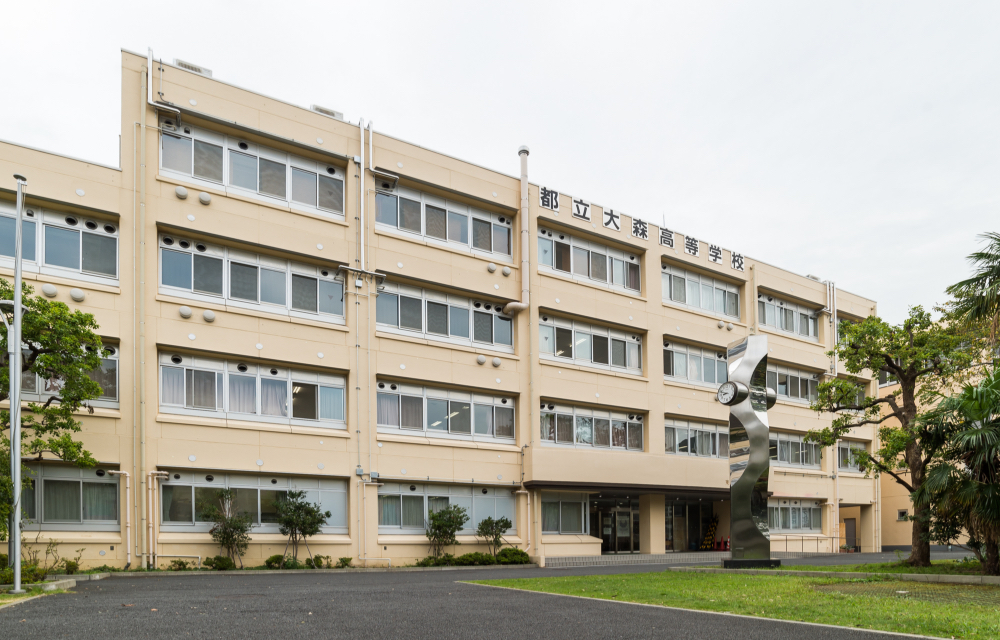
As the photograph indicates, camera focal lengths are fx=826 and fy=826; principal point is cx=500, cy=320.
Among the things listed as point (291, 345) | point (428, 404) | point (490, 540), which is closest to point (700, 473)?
point (490, 540)

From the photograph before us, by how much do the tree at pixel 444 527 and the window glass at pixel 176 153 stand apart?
13183 mm

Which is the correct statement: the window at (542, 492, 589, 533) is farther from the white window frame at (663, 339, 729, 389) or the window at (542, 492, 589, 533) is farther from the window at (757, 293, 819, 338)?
the window at (757, 293, 819, 338)

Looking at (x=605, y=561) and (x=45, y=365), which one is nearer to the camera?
(x=45, y=365)

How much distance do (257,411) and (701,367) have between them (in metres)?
20.9

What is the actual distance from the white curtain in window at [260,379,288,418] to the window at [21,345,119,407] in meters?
4.23

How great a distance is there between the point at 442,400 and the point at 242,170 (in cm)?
1009

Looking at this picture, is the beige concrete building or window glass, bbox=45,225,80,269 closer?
window glass, bbox=45,225,80,269

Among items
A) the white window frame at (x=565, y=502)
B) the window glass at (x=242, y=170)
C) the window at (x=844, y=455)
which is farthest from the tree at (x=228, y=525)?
the window at (x=844, y=455)

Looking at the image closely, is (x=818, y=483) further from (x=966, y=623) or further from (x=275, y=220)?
(x=966, y=623)

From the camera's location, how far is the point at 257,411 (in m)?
25.0

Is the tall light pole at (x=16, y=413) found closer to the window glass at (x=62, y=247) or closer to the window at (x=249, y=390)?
the window glass at (x=62, y=247)

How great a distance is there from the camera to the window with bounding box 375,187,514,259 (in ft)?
94.0

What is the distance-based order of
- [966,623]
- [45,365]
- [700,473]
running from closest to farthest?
[966,623], [45,365], [700,473]

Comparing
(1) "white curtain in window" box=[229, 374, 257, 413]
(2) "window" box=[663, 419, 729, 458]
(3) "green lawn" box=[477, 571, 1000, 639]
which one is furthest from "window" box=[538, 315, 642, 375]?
(3) "green lawn" box=[477, 571, 1000, 639]
